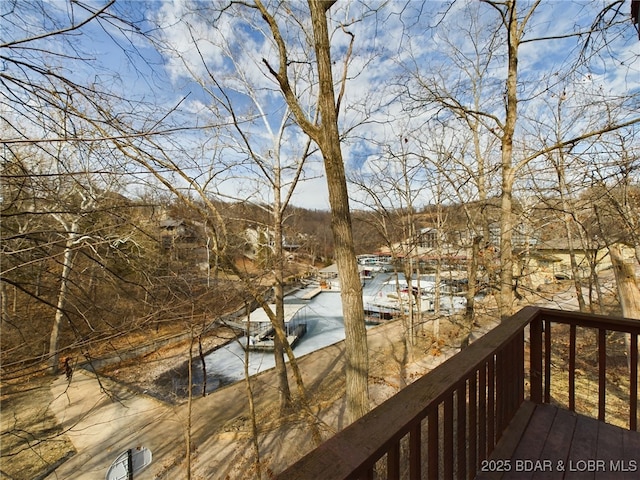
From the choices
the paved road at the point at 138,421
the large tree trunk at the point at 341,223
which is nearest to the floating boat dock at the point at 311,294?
the paved road at the point at 138,421

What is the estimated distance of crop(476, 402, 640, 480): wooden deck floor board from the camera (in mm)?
1494

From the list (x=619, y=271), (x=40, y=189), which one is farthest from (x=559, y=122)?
(x=40, y=189)

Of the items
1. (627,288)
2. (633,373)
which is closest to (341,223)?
(633,373)

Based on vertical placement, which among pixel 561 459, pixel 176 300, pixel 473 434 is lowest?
pixel 561 459

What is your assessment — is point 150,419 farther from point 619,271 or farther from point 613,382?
point 613,382

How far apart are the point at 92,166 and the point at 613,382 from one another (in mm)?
11245

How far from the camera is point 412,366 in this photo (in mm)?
9812

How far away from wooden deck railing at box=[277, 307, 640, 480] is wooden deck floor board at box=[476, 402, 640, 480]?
94 millimetres

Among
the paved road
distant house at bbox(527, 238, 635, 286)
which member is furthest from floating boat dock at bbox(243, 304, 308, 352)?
distant house at bbox(527, 238, 635, 286)

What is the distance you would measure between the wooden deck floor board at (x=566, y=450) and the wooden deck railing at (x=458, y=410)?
0.31 feet

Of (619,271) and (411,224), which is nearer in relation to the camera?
(619,271)

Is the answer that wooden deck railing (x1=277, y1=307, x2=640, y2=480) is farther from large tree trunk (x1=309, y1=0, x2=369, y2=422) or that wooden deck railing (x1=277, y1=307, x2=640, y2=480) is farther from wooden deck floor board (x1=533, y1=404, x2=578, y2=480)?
large tree trunk (x1=309, y1=0, x2=369, y2=422)

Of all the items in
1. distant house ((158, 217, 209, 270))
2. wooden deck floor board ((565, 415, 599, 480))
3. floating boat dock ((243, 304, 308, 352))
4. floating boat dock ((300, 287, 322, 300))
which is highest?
distant house ((158, 217, 209, 270))

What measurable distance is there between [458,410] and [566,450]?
113cm
